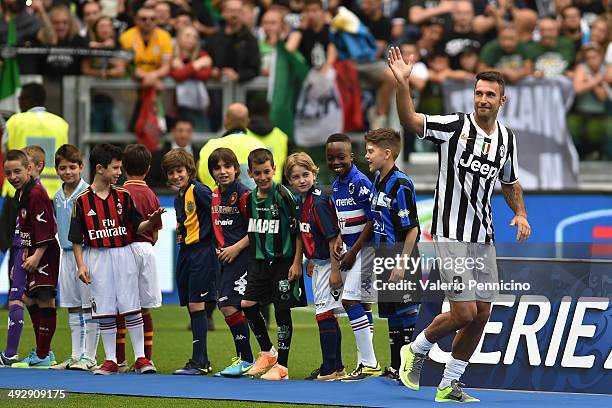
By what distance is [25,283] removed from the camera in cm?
1088

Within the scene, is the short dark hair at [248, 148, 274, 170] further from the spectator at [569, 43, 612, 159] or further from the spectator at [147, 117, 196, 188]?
the spectator at [569, 43, 612, 159]

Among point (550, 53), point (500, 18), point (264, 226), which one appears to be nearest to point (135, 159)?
point (264, 226)

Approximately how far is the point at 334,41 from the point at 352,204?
692 cm

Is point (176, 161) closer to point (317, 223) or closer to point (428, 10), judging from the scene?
point (317, 223)

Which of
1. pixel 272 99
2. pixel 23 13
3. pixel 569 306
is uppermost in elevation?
pixel 23 13

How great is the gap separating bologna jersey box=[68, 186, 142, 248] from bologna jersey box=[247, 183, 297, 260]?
3.21 ft

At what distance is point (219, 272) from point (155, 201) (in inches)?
31.1

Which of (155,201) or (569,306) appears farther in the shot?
(155,201)

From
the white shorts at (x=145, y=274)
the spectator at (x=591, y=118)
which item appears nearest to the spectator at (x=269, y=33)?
the spectator at (x=591, y=118)

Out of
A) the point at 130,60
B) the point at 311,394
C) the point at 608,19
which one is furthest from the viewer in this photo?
the point at 608,19

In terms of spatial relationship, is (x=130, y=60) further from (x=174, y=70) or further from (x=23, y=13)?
(x=23, y=13)

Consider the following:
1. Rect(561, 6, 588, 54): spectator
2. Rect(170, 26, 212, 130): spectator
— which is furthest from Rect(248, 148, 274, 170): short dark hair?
Rect(561, 6, 588, 54): spectator

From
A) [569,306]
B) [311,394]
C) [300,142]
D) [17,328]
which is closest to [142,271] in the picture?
[17,328]

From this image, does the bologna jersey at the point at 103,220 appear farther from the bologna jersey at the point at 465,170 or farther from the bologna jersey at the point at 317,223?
the bologna jersey at the point at 465,170
